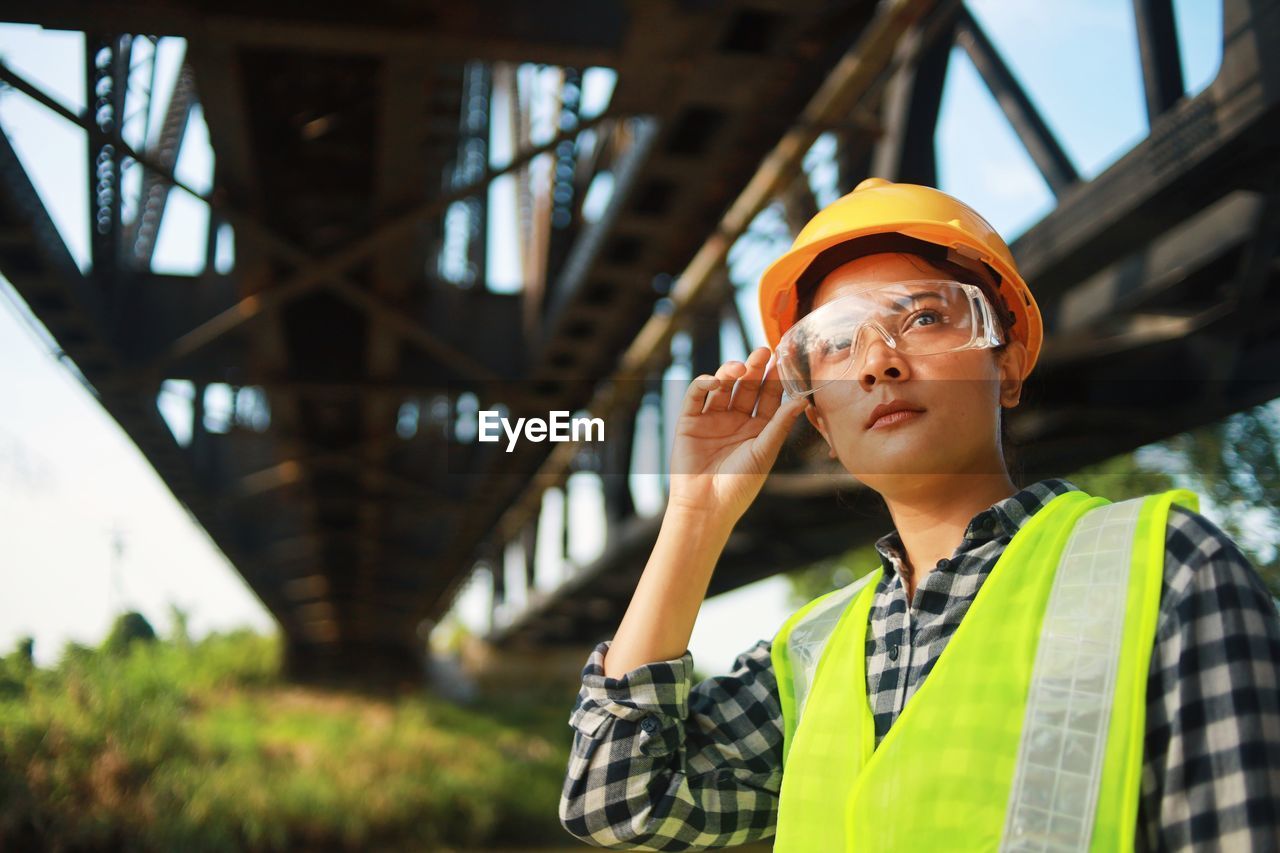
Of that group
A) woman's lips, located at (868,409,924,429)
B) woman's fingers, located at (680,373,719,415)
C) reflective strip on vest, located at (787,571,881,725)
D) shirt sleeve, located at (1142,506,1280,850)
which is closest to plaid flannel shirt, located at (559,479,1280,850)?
shirt sleeve, located at (1142,506,1280,850)

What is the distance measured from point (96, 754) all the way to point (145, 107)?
5508 millimetres

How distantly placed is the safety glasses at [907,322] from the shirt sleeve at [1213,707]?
1.96 ft

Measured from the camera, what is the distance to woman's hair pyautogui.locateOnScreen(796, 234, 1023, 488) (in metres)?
2.29

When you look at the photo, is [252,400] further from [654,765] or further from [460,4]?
[654,765]

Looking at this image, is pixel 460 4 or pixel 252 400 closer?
pixel 460 4

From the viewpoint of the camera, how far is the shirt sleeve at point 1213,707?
149 centimetres

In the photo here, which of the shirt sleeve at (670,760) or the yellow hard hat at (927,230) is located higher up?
the yellow hard hat at (927,230)

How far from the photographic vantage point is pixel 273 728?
21734mm

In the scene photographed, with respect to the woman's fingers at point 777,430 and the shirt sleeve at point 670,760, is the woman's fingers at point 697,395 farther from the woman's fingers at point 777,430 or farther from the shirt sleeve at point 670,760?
the shirt sleeve at point 670,760

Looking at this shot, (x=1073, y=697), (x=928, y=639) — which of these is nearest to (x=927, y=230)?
(x=928, y=639)

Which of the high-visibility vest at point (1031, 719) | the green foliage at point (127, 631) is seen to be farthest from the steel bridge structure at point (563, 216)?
the green foliage at point (127, 631)

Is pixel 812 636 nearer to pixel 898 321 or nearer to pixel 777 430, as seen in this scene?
pixel 777 430

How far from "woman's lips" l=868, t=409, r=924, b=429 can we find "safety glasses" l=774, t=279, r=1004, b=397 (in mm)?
110

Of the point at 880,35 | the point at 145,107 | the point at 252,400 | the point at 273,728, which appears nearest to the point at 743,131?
the point at 880,35
